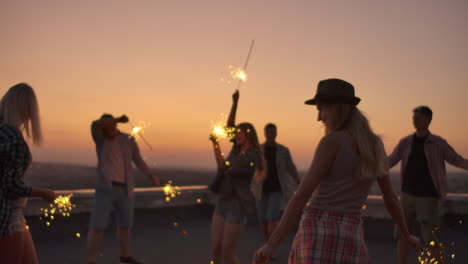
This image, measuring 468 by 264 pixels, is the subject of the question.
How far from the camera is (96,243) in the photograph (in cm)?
578

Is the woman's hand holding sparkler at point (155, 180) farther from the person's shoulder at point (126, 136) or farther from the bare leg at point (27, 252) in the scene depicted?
the bare leg at point (27, 252)

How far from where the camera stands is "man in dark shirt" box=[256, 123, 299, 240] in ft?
23.7

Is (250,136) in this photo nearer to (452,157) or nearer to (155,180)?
(155,180)

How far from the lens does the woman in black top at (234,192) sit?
→ 4.69m

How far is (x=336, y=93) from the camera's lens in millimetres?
2521

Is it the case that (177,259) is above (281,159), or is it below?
below

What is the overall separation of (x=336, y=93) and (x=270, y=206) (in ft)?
16.1

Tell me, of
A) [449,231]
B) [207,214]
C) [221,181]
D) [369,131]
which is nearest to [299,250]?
[369,131]

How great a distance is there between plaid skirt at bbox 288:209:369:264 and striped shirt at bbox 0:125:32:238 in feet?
5.88

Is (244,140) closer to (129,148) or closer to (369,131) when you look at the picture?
(129,148)

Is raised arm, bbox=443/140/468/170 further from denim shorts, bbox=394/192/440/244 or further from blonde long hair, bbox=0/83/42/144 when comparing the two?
blonde long hair, bbox=0/83/42/144

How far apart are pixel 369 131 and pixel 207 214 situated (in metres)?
7.58

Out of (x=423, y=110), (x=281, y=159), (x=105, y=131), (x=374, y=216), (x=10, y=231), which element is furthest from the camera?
(x=374, y=216)

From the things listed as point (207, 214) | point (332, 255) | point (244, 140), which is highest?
point (244, 140)
